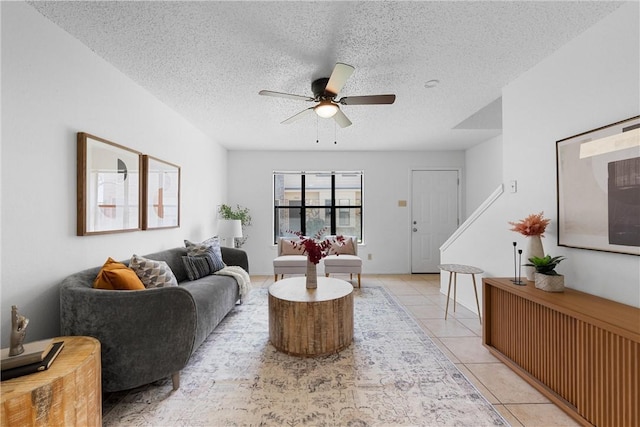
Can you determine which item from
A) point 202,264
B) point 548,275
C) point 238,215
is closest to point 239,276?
point 202,264

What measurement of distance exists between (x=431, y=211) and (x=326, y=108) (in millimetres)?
3919

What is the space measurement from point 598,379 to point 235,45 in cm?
308

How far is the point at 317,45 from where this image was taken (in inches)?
79.2

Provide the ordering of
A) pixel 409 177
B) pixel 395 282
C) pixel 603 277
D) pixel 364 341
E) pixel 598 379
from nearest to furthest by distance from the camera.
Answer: pixel 598 379
pixel 603 277
pixel 364 341
pixel 395 282
pixel 409 177

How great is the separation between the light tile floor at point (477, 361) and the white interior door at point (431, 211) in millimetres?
1285

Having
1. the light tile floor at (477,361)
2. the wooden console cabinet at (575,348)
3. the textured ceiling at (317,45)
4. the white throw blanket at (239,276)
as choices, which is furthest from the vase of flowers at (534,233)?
the white throw blanket at (239,276)

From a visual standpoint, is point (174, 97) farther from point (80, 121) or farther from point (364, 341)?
point (364, 341)

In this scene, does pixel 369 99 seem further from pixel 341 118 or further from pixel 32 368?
pixel 32 368

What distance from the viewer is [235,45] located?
A: 203 cm

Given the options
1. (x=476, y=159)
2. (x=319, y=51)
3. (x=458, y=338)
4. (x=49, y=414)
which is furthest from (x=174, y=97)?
(x=476, y=159)

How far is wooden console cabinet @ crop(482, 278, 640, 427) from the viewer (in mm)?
1354

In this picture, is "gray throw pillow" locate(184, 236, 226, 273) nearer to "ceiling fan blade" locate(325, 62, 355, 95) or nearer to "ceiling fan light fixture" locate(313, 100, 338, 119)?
"ceiling fan light fixture" locate(313, 100, 338, 119)

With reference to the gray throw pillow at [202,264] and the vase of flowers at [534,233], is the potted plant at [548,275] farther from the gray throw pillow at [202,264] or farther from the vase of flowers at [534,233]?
the gray throw pillow at [202,264]

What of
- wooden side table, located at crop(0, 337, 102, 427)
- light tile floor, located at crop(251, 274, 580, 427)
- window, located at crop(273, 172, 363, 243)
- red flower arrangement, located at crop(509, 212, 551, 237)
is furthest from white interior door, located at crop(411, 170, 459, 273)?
wooden side table, located at crop(0, 337, 102, 427)
